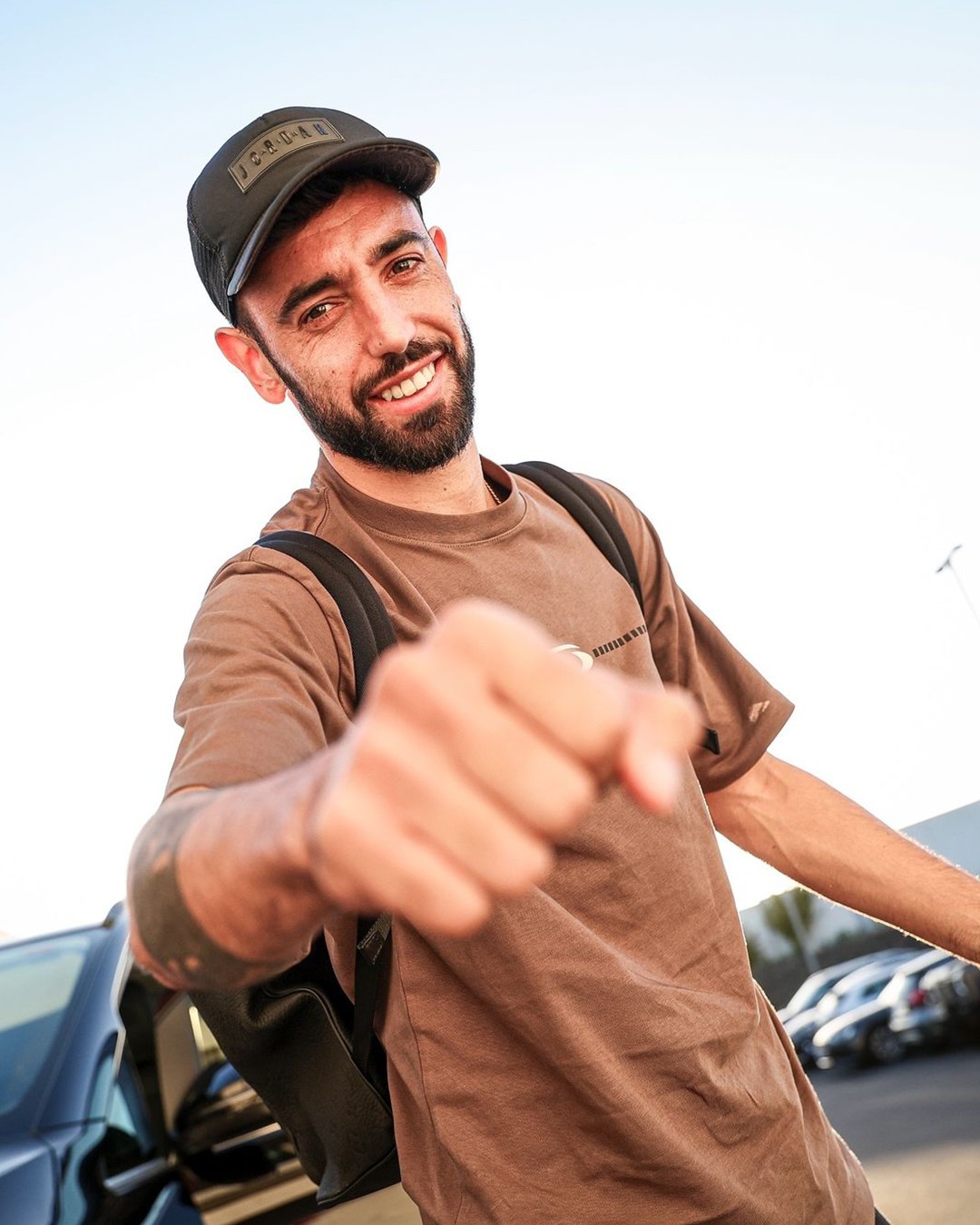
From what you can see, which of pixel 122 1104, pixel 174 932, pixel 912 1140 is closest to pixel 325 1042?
pixel 174 932

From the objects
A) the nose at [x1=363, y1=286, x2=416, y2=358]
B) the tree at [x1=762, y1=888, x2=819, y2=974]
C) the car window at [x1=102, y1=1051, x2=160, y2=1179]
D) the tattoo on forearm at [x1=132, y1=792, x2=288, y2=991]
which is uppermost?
the nose at [x1=363, y1=286, x2=416, y2=358]

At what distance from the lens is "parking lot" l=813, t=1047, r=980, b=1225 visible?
5941mm

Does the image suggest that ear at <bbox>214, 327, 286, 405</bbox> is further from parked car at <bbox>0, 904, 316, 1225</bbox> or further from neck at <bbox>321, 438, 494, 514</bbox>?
parked car at <bbox>0, 904, 316, 1225</bbox>

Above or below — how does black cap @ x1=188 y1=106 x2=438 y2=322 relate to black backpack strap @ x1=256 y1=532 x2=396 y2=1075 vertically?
above

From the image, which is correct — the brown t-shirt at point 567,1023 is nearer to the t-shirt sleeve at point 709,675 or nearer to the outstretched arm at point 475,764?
the t-shirt sleeve at point 709,675

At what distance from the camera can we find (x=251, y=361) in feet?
7.04

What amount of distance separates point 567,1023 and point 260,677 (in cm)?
68

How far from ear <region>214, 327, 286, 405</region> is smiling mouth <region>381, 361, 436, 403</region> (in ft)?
0.81

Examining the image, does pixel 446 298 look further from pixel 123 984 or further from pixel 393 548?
pixel 123 984

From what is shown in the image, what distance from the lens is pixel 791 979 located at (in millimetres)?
29781

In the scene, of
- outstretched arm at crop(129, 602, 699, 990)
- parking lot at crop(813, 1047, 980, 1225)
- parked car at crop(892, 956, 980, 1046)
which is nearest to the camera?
outstretched arm at crop(129, 602, 699, 990)

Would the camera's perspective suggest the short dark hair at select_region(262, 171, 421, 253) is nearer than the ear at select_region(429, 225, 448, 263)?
Yes

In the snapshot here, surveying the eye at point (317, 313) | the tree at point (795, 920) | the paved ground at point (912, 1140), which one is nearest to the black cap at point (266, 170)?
the eye at point (317, 313)

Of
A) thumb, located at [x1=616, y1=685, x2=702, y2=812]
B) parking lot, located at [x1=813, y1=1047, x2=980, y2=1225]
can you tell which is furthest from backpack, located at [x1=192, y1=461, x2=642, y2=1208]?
parking lot, located at [x1=813, y1=1047, x2=980, y2=1225]
